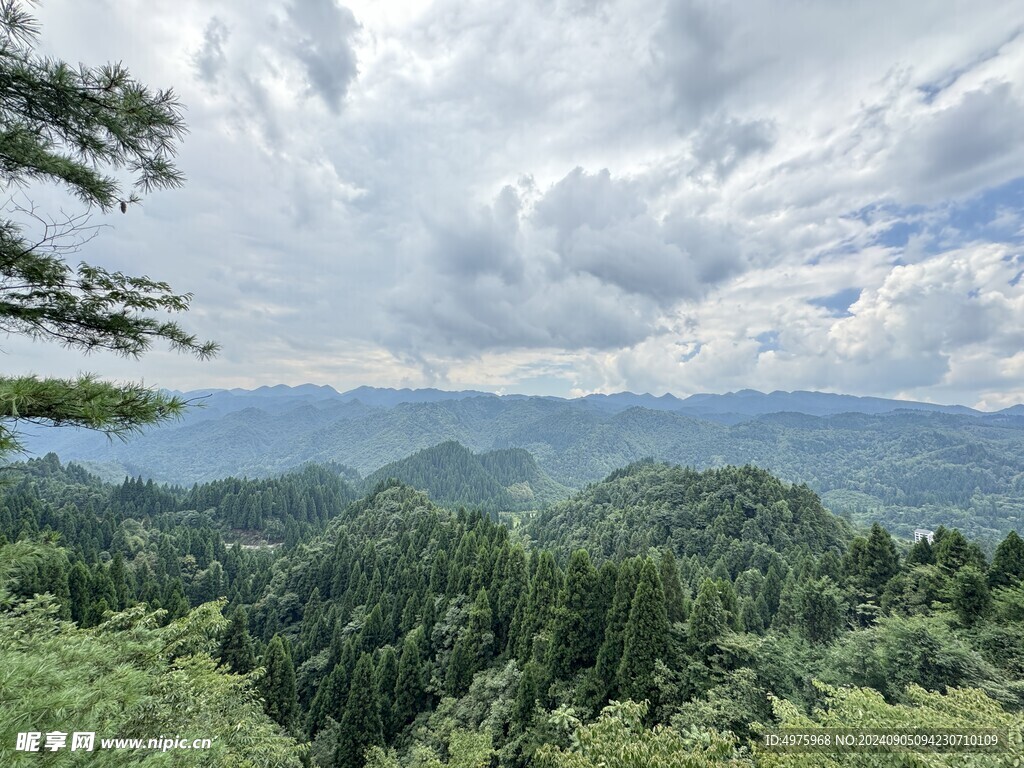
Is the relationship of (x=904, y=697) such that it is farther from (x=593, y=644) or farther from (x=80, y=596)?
(x=80, y=596)

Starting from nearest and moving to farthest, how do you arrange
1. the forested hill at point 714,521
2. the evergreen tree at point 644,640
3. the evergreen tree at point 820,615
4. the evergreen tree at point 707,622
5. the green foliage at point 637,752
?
the green foliage at point 637,752
the evergreen tree at point 644,640
the evergreen tree at point 707,622
the evergreen tree at point 820,615
the forested hill at point 714,521

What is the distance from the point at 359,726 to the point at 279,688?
27.7 ft

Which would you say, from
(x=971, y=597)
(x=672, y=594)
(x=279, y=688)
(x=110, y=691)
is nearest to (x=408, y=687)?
(x=279, y=688)

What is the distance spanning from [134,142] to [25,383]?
5008 mm

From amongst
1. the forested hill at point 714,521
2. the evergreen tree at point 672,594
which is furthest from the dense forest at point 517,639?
the forested hill at point 714,521

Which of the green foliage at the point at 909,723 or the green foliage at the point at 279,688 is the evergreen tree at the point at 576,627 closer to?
the green foliage at the point at 909,723

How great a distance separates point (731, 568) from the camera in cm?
6838

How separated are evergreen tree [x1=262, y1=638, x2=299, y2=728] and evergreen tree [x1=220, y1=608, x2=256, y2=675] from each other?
13.7ft

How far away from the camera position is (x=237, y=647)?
39.3 metres

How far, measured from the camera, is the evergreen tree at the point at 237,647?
126ft

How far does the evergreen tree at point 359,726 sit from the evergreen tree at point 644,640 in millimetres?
19763

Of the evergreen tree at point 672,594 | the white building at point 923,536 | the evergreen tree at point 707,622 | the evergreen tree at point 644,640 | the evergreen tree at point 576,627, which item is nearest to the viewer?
the evergreen tree at point 644,640

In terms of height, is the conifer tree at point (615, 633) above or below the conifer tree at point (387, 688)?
above

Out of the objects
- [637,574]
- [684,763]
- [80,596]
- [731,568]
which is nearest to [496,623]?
[637,574]
